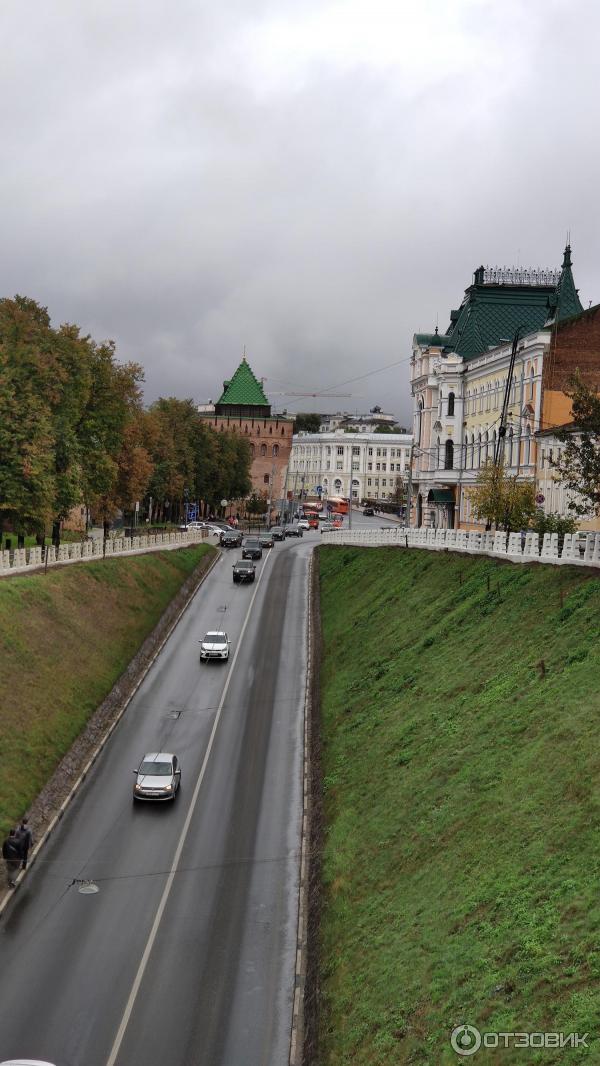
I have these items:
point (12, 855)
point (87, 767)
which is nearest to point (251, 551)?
point (87, 767)

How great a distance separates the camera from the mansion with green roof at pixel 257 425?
182750 millimetres

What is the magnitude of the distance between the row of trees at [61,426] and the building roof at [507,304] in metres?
29.4

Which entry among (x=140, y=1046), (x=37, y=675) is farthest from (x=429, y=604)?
(x=140, y=1046)

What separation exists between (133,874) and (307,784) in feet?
30.7

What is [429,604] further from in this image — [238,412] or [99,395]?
[238,412]

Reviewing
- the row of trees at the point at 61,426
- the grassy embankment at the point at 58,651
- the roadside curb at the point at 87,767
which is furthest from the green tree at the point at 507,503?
the row of trees at the point at 61,426

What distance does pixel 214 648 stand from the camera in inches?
2251

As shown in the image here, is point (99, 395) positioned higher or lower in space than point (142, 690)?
higher

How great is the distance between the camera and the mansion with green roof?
182750mm

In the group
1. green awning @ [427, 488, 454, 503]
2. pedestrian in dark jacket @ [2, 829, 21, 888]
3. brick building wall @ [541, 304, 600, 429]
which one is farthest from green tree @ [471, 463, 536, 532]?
pedestrian in dark jacket @ [2, 829, 21, 888]

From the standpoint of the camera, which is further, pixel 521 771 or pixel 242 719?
pixel 242 719

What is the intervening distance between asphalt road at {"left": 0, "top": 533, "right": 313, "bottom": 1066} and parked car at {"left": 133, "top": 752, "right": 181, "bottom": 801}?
16.2 inches

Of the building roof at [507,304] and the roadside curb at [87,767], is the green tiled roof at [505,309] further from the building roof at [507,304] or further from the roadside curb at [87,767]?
the roadside curb at [87,767]

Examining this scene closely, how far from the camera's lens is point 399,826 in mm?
29031
